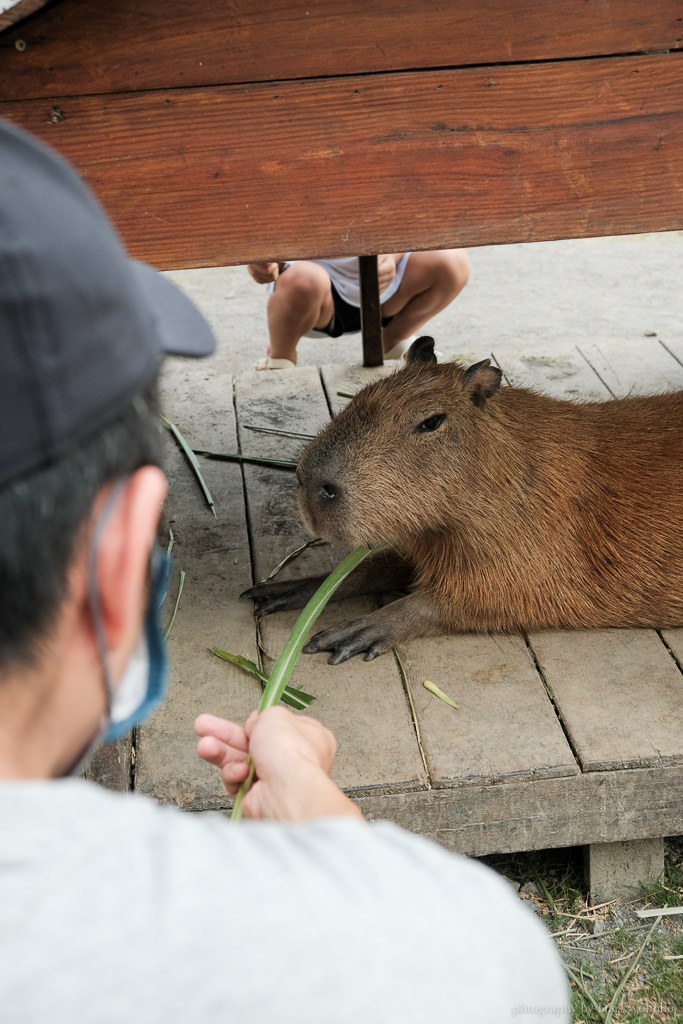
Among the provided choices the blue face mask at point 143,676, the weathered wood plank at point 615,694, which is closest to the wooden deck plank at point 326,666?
the weathered wood plank at point 615,694

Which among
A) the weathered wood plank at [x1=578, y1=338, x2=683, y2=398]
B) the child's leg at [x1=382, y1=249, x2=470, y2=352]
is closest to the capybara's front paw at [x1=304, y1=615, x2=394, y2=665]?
the weathered wood plank at [x1=578, y1=338, x2=683, y2=398]

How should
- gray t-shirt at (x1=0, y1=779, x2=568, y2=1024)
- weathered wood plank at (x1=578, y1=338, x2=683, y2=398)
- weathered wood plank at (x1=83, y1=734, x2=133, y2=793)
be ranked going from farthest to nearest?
weathered wood plank at (x1=578, y1=338, x2=683, y2=398) < weathered wood plank at (x1=83, y1=734, x2=133, y2=793) < gray t-shirt at (x1=0, y1=779, x2=568, y2=1024)

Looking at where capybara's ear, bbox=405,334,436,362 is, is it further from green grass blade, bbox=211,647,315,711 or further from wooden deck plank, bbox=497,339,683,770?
green grass blade, bbox=211,647,315,711

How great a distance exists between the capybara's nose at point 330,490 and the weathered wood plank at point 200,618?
530mm

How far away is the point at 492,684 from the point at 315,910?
219cm

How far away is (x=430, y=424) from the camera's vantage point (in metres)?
3.07

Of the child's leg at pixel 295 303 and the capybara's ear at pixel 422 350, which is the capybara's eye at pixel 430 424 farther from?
the child's leg at pixel 295 303

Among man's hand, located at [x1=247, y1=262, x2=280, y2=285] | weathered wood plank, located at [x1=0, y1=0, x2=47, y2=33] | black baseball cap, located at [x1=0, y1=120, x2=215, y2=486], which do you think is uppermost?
weathered wood plank, located at [x1=0, y1=0, x2=47, y2=33]

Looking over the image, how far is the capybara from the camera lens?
9.99 ft

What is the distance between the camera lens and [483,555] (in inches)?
127

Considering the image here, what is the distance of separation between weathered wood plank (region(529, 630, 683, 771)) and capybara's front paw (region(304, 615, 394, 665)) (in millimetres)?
465

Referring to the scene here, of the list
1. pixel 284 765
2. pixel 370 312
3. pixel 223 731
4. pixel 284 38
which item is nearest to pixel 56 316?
pixel 284 765

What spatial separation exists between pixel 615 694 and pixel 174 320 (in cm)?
219

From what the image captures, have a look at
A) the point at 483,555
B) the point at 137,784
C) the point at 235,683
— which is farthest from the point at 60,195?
the point at 483,555
